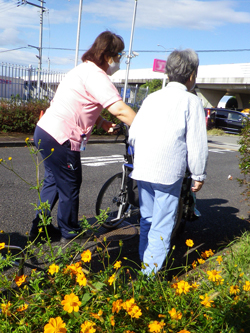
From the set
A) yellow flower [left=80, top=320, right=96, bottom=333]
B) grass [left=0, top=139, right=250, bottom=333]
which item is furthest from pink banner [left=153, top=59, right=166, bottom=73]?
yellow flower [left=80, top=320, right=96, bottom=333]

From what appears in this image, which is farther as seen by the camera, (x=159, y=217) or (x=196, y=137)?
(x=159, y=217)

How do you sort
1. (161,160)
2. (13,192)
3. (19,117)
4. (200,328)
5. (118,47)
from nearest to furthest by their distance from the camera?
1. (200,328)
2. (161,160)
3. (118,47)
4. (13,192)
5. (19,117)

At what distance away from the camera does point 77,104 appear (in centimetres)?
288

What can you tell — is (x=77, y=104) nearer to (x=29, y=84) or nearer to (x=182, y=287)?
(x=182, y=287)

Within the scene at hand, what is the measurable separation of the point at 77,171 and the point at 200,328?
73.4 inches

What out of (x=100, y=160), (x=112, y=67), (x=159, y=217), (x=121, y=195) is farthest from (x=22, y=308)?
(x=100, y=160)

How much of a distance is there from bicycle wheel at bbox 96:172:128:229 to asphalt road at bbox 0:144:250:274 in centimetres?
34

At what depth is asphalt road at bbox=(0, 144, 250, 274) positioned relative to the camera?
3.70 m

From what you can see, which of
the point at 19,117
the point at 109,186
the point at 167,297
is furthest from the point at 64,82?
the point at 19,117

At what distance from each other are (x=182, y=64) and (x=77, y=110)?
100 centimetres

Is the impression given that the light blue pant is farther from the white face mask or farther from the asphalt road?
the white face mask

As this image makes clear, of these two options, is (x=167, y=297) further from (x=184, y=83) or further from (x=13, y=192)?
(x=13, y=192)

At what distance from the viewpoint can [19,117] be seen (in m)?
11.2

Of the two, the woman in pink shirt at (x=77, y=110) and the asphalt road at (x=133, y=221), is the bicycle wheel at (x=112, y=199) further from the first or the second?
the woman in pink shirt at (x=77, y=110)
